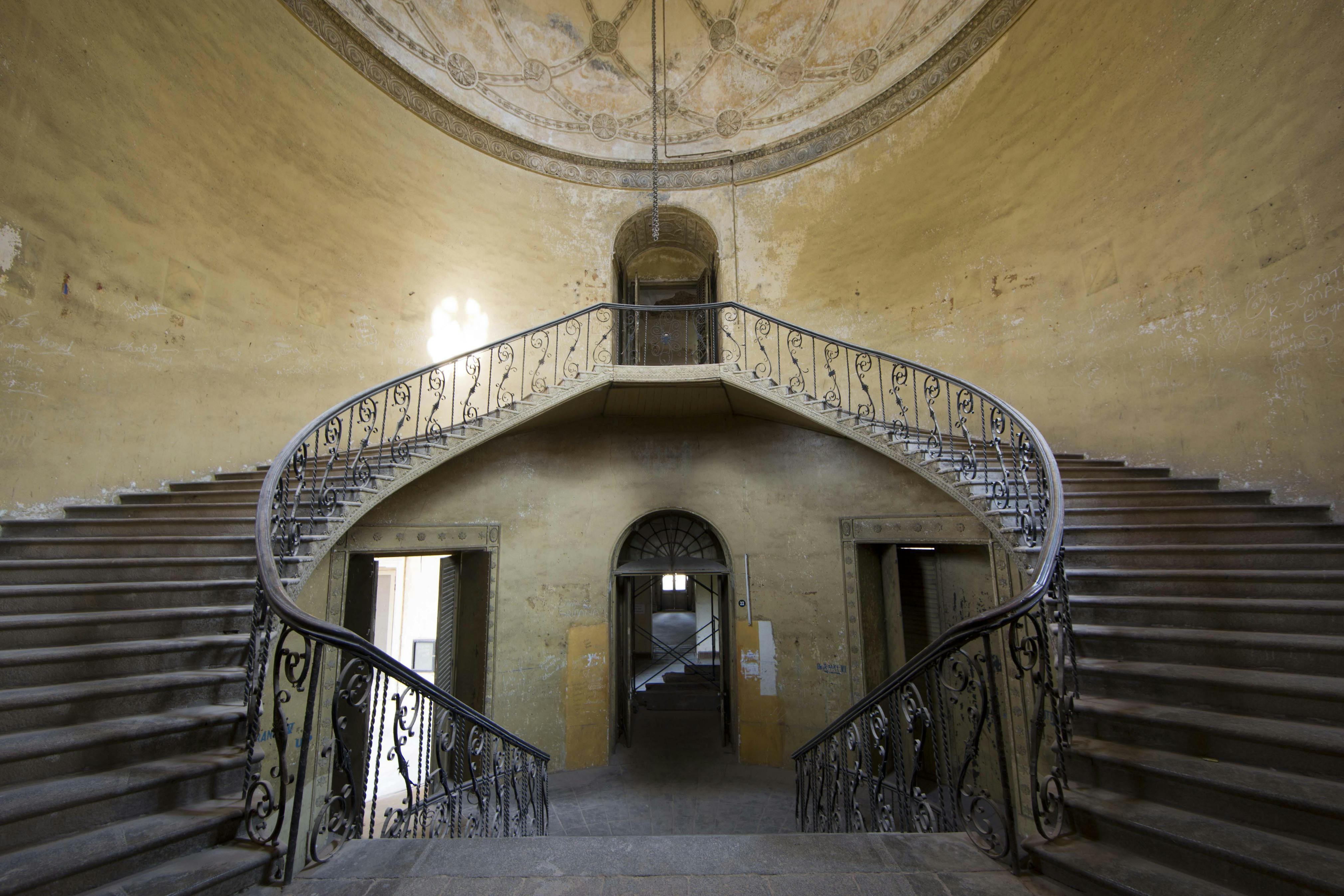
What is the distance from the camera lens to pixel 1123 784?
2.45 metres

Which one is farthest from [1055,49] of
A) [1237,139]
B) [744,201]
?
[744,201]

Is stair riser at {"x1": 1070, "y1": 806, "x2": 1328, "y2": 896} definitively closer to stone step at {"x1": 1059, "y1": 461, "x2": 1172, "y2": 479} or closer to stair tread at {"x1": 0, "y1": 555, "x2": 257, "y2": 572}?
stone step at {"x1": 1059, "y1": 461, "x2": 1172, "y2": 479}

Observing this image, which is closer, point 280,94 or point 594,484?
point 280,94

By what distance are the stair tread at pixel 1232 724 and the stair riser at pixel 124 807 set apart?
12.9 ft

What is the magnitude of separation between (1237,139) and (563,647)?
8.44m

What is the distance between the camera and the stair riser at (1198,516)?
13.5 ft

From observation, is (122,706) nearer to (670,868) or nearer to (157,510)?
(157,510)

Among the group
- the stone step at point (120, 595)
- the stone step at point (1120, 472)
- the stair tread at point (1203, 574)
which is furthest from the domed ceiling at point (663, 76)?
the stone step at point (120, 595)

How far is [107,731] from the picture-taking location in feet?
8.64

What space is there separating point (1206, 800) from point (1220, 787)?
97mm

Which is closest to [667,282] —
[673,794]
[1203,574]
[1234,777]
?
[673,794]

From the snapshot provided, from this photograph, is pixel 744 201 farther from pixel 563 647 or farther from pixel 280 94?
pixel 563 647

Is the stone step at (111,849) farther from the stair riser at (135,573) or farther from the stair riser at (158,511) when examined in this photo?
the stair riser at (158,511)

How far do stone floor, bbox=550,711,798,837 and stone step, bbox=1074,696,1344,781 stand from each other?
3934 mm
